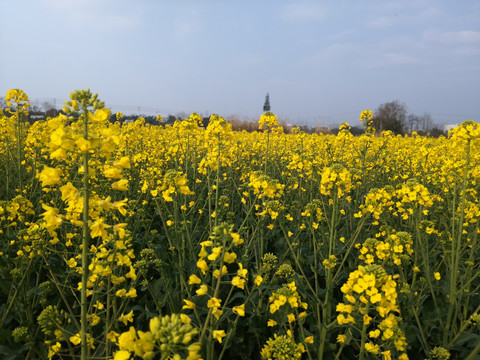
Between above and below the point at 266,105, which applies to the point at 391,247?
below

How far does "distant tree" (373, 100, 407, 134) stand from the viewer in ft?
129

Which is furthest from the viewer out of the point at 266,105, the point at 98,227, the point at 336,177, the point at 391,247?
the point at 266,105

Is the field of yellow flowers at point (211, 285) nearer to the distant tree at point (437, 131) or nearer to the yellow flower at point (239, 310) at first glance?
the yellow flower at point (239, 310)

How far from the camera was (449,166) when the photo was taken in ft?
11.4

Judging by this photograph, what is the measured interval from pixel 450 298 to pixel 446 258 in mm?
771

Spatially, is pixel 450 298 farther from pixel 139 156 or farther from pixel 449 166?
pixel 139 156

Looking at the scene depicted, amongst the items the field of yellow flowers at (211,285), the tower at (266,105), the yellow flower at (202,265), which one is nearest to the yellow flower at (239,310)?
the field of yellow flowers at (211,285)

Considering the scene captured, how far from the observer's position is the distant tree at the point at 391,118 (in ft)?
129

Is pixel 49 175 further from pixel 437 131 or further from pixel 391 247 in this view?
pixel 437 131

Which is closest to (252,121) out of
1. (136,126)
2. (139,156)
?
(136,126)

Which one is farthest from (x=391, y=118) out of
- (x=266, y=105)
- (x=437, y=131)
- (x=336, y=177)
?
(x=336, y=177)

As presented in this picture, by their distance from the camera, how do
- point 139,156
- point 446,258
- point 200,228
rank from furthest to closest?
point 139,156 → point 200,228 → point 446,258

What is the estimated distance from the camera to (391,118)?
1613 inches

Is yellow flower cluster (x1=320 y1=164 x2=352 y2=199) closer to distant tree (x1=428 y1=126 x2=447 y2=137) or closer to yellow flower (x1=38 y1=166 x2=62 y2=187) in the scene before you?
yellow flower (x1=38 y1=166 x2=62 y2=187)
